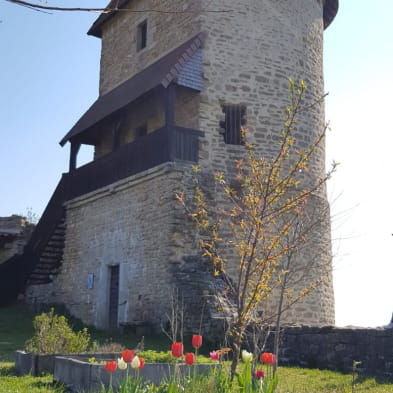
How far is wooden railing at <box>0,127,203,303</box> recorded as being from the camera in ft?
46.9

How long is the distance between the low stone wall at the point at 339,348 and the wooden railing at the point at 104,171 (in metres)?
5.34

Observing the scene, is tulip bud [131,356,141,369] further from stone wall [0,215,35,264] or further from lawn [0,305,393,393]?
stone wall [0,215,35,264]

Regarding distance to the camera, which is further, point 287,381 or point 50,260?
point 50,260

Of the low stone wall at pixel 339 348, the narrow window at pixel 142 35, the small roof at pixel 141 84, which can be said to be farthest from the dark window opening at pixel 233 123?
the low stone wall at pixel 339 348

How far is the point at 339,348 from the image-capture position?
9.65m

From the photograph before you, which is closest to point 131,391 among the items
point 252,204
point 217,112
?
point 252,204

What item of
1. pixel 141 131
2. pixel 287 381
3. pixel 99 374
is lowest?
pixel 287 381

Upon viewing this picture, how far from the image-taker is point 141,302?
14.2 meters

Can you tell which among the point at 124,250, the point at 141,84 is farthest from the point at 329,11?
the point at 124,250

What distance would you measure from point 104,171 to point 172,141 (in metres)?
3.19

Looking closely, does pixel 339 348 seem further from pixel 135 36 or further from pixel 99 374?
pixel 135 36

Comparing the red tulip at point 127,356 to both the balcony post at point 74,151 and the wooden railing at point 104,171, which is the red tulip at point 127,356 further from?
the balcony post at point 74,151

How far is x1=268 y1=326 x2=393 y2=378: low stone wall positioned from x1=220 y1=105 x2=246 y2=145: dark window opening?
611 centimetres

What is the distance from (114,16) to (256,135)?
7.66 m
